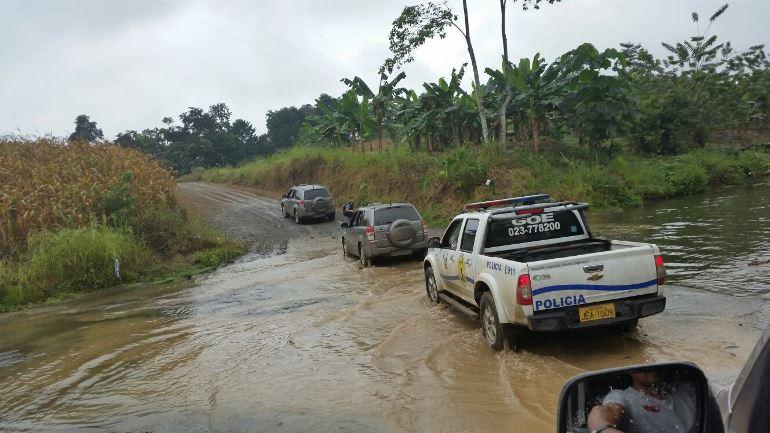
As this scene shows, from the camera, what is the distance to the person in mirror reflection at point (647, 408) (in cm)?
183

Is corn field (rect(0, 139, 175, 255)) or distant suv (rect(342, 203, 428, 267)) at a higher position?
corn field (rect(0, 139, 175, 255))

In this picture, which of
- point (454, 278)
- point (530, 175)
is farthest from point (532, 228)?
point (530, 175)

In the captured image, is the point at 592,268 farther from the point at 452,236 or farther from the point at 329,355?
the point at 329,355

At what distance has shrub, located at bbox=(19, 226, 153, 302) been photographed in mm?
15438

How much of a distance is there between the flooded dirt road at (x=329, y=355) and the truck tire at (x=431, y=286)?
0.65 ft

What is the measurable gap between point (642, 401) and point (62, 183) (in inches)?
839

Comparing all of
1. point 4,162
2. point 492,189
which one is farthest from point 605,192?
point 4,162

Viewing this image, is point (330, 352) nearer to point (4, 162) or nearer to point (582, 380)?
point (582, 380)

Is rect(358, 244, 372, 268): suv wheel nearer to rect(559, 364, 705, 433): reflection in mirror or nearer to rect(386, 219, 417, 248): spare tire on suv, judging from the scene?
rect(386, 219, 417, 248): spare tire on suv

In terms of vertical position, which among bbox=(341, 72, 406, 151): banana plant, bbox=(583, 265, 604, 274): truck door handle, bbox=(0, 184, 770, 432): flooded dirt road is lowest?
bbox=(0, 184, 770, 432): flooded dirt road

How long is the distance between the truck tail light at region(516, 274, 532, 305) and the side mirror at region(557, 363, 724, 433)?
4.43m

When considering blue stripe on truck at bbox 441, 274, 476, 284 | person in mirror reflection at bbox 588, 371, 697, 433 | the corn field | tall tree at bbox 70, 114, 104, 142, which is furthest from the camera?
tall tree at bbox 70, 114, 104, 142

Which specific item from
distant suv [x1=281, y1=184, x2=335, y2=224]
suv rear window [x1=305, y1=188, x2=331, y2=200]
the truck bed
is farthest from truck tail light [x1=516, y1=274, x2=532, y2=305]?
suv rear window [x1=305, y1=188, x2=331, y2=200]

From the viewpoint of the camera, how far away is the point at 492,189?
23688mm
